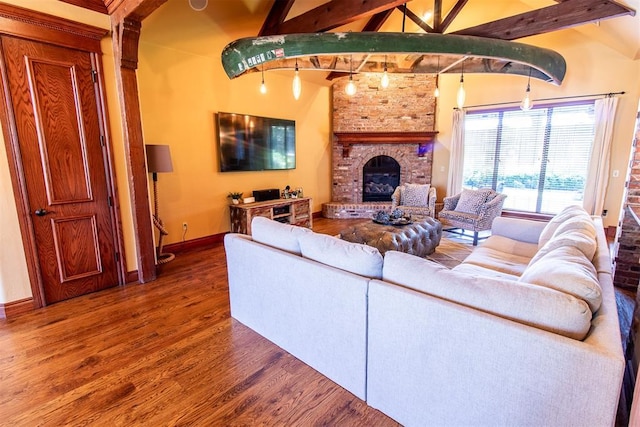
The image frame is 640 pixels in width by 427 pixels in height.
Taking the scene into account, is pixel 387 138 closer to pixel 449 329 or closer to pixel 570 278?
pixel 570 278

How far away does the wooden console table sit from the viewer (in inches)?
191

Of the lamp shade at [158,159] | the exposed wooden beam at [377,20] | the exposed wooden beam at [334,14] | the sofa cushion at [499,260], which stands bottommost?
the sofa cushion at [499,260]

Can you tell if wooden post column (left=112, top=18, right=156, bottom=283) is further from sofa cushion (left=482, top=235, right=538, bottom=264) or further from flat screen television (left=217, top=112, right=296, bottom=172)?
sofa cushion (left=482, top=235, right=538, bottom=264)

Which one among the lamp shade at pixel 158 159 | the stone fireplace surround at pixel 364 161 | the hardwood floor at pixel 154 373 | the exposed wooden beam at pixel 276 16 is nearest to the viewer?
the hardwood floor at pixel 154 373

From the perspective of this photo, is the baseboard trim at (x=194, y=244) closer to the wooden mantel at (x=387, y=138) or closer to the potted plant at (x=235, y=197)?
the potted plant at (x=235, y=197)

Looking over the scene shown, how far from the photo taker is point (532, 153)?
594 cm

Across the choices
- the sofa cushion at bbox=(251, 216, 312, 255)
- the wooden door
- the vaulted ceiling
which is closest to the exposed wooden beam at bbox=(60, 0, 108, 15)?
the vaulted ceiling

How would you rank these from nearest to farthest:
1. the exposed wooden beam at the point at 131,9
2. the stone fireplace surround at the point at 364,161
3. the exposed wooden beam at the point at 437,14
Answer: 1. the exposed wooden beam at the point at 131,9
2. the exposed wooden beam at the point at 437,14
3. the stone fireplace surround at the point at 364,161

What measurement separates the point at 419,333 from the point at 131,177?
3137 mm

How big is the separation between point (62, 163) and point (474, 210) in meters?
5.34

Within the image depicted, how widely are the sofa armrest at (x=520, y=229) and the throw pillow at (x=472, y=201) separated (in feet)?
4.65

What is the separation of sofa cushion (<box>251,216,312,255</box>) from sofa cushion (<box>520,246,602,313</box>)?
4.29 feet

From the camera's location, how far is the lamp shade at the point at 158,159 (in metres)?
3.70

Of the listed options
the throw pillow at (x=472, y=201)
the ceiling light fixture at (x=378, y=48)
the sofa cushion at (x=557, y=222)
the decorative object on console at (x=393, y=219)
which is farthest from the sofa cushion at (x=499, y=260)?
the throw pillow at (x=472, y=201)
